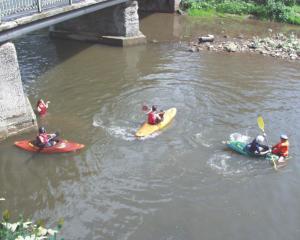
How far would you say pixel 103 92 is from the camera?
1772cm

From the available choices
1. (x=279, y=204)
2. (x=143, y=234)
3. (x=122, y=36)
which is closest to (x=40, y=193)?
(x=143, y=234)

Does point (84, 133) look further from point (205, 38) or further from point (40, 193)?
point (205, 38)

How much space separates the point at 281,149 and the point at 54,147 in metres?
7.20

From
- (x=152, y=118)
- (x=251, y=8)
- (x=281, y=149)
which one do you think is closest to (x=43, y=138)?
(x=152, y=118)

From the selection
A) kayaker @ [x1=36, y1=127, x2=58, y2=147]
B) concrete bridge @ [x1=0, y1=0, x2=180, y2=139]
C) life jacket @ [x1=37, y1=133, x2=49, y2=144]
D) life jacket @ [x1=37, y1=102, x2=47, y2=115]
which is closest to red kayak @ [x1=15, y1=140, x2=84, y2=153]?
kayaker @ [x1=36, y1=127, x2=58, y2=147]

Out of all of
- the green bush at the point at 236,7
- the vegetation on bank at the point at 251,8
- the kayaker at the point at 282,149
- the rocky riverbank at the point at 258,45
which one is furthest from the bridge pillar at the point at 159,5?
the kayaker at the point at 282,149

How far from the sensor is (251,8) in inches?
1228

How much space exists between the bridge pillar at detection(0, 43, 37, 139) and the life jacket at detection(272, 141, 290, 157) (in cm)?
822

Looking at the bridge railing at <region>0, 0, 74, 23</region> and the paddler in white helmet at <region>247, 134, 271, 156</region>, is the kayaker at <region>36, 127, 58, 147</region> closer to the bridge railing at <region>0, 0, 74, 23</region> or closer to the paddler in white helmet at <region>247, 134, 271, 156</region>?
the bridge railing at <region>0, 0, 74, 23</region>

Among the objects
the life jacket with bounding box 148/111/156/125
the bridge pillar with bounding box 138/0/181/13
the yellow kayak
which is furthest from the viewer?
the bridge pillar with bounding box 138/0/181/13

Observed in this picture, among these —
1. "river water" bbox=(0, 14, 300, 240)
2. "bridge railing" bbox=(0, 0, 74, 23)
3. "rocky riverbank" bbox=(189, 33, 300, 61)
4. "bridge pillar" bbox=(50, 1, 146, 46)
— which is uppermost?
"bridge railing" bbox=(0, 0, 74, 23)

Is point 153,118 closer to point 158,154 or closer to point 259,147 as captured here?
point 158,154

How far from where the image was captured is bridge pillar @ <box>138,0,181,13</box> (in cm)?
3209

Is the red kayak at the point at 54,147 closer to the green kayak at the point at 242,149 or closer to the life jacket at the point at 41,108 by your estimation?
the life jacket at the point at 41,108
